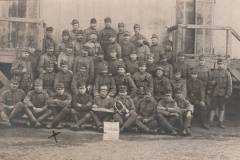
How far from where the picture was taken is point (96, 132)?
11.3m

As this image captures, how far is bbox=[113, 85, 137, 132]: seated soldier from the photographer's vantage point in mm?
11469

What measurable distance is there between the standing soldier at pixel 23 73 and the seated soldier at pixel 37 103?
0.29 m

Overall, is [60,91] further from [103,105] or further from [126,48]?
[126,48]

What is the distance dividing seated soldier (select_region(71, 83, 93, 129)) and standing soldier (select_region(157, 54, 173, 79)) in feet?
6.95

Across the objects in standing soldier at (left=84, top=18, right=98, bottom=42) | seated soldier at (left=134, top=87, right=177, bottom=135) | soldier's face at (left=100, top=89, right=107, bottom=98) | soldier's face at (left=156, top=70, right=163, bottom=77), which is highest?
standing soldier at (left=84, top=18, right=98, bottom=42)

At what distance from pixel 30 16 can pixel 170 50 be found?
3.84m

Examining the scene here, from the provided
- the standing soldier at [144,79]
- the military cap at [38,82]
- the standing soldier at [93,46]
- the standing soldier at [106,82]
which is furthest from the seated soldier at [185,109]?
the military cap at [38,82]

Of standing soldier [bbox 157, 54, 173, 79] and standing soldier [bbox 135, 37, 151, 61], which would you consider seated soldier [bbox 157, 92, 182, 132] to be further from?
standing soldier [bbox 135, 37, 151, 61]

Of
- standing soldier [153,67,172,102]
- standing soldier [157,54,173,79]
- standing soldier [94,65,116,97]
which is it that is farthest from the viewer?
standing soldier [157,54,173,79]

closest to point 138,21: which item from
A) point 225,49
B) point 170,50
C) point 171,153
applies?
point 170,50

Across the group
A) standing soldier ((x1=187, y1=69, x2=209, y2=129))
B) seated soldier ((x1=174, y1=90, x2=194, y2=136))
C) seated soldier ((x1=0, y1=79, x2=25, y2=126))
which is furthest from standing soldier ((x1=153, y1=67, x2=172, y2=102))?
seated soldier ((x1=0, y1=79, x2=25, y2=126))

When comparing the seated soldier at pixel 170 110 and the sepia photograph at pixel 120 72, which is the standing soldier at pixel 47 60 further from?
the seated soldier at pixel 170 110

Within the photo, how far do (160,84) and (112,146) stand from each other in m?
3.32

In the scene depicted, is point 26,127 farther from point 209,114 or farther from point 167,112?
point 209,114
